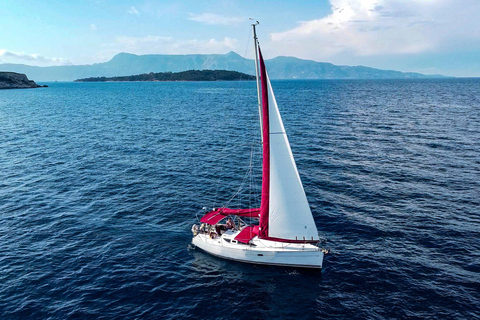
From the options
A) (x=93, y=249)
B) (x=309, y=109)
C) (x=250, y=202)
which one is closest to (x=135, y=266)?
(x=93, y=249)

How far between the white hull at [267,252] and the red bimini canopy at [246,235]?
0.35 meters

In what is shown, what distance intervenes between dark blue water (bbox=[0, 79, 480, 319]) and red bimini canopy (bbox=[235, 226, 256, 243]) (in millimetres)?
2380

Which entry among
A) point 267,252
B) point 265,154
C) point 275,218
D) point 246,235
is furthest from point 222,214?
point 265,154

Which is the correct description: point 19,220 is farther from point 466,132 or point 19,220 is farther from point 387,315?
point 466,132

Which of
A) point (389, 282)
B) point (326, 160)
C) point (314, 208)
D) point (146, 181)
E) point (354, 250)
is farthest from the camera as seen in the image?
point (326, 160)

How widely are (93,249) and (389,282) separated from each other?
26679 millimetres

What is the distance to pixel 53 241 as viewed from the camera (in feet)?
104

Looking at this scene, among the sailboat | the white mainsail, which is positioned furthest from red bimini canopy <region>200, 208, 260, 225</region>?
the white mainsail

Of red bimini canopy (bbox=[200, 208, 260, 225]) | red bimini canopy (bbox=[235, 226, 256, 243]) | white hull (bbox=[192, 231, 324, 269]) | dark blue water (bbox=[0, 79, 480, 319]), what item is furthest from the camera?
red bimini canopy (bbox=[200, 208, 260, 225])

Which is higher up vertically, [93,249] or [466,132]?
[466,132]

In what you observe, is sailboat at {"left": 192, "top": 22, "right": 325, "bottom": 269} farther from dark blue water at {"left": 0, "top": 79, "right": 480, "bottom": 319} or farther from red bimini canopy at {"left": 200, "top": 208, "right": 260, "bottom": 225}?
dark blue water at {"left": 0, "top": 79, "right": 480, "bottom": 319}

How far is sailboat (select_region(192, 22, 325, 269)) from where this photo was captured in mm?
25922

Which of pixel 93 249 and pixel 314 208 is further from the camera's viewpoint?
pixel 314 208

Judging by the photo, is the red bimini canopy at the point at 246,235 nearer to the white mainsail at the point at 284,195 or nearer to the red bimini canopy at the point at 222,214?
the red bimini canopy at the point at 222,214
